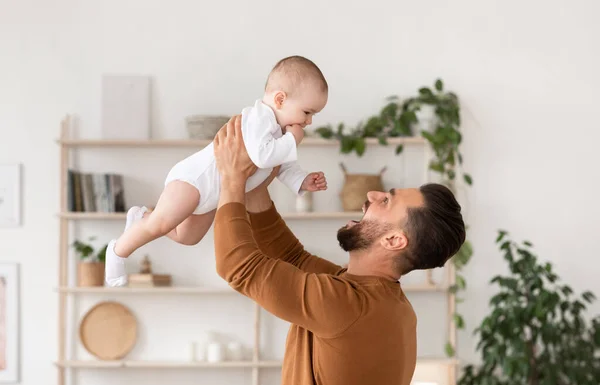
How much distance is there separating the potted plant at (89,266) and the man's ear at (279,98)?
9.22 ft

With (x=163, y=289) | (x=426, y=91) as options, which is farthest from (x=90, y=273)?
(x=426, y=91)

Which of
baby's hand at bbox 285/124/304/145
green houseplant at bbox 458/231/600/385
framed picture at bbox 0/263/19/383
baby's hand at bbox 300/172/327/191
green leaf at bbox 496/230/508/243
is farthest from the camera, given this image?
framed picture at bbox 0/263/19/383

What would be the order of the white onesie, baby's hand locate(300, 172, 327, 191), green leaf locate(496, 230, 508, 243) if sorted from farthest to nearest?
1. green leaf locate(496, 230, 508, 243)
2. baby's hand locate(300, 172, 327, 191)
3. the white onesie

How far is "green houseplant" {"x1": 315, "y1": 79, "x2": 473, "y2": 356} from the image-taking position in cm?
469

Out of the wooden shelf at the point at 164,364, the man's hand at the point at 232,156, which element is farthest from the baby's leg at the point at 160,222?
the wooden shelf at the point at 164,364

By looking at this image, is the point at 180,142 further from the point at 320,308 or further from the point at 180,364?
the point at 320,308

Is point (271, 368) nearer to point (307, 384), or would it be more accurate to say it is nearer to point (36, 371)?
point (36, 371)

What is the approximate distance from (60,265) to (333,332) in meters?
3.14

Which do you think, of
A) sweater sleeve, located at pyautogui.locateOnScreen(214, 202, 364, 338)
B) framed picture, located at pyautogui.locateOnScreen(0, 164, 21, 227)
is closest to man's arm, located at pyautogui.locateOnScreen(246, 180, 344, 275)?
sweater sleeve, located at pyautogui.locateOnScreen(214, 202, 364, 338)

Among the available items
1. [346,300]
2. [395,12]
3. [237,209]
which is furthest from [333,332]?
[395,12]

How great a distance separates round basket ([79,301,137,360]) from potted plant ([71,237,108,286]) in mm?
200

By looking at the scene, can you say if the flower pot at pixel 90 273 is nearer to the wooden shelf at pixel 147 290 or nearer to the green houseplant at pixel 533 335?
the wooden shelf at pixel 147 290

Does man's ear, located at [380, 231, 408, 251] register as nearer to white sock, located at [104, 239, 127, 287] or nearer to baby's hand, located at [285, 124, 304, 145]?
baby's hand, located at [285, 124, 304, 145]

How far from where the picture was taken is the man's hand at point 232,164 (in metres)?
1.87
